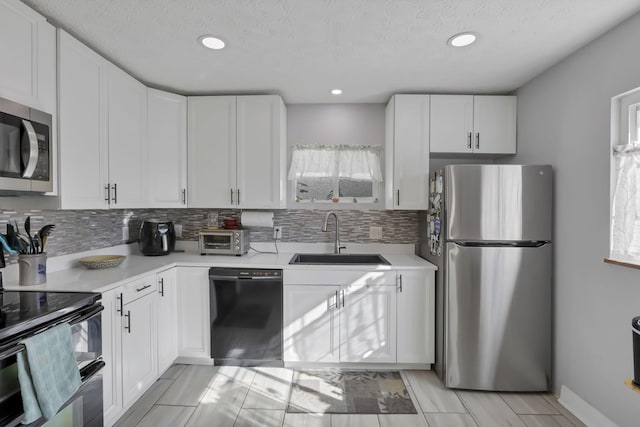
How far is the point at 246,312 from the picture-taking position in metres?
2.50

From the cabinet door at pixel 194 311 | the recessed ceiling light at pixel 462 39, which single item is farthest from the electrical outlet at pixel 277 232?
the recessed ceiling light at pixel 462 39

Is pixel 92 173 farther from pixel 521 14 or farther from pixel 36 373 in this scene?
pixel 521 14

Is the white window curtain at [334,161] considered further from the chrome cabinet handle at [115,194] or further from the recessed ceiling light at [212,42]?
the chrome cabinet handle at [115,194]

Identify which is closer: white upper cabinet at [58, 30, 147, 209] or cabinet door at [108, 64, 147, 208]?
white upper cabinet at [58, 30, 147, 209]

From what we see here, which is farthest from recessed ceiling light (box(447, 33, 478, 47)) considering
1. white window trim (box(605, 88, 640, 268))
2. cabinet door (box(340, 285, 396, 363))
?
cabinet door (box(340, 285, 396, 363))

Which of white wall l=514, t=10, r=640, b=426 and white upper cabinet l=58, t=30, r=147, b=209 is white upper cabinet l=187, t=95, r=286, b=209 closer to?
white upper cabinet l=58, t=30, r=147, b=209

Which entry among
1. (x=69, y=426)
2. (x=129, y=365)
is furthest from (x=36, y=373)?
(x=129, y=365)

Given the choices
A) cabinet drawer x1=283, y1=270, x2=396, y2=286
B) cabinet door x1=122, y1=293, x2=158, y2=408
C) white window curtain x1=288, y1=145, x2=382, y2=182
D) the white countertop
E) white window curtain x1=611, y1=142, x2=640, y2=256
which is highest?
white window curtain x1=288, y1=145, x2=382, y2=182

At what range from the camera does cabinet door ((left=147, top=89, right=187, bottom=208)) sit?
2.60 m

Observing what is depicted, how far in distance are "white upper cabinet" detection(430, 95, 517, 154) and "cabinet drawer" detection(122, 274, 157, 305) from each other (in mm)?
2478

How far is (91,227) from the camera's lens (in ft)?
8.05

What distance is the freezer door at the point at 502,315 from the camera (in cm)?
221

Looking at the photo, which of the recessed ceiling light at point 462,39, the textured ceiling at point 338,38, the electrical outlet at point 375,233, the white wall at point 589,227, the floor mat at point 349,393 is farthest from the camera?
the electrical outlet at point 375,233

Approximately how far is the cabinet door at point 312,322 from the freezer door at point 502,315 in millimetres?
911
